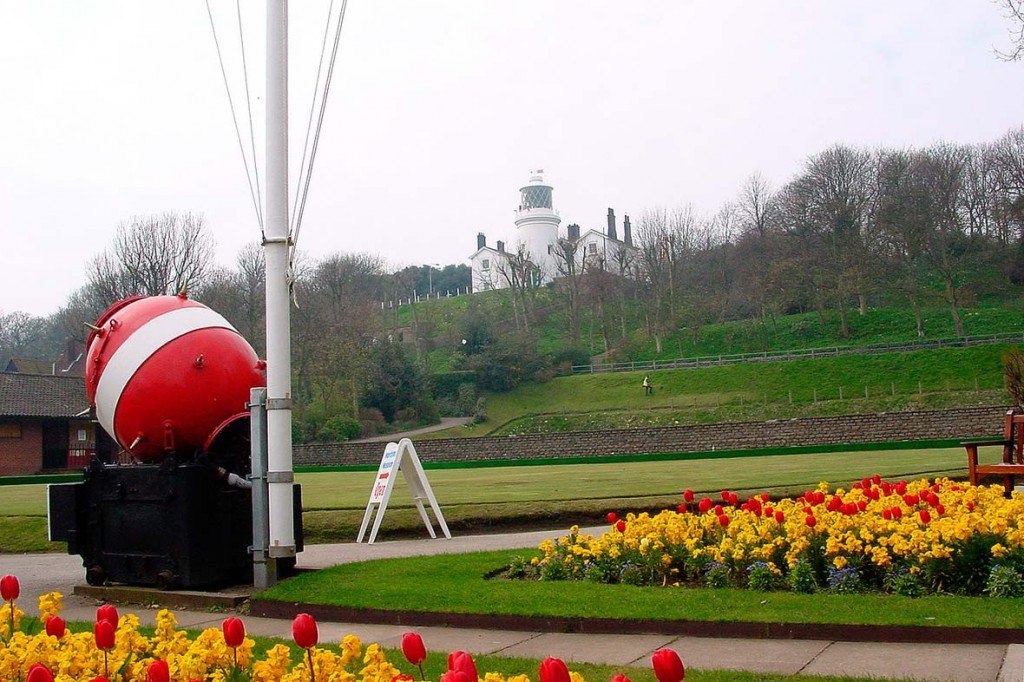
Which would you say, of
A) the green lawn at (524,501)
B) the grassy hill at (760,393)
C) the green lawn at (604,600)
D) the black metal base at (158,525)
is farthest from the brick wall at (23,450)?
the green lawn at (604,600)

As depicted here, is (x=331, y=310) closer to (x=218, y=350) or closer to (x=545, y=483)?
(x=545, y=483)

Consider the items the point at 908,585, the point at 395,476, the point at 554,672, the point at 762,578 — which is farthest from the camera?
the point at 395,476

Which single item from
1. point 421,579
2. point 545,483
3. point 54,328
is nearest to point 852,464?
point 545,483

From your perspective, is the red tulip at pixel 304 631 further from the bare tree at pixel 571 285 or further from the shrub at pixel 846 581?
the bare tree at pixel 571 285

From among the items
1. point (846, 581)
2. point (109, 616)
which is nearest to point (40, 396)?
point (846, 581)

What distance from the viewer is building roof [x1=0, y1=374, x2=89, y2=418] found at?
4631cm

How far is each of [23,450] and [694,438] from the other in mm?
32781

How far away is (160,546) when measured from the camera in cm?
881

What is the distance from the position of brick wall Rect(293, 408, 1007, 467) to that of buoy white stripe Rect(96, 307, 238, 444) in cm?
3360

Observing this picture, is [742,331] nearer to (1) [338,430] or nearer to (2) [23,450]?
(1) [338,430]

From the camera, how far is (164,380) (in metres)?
9.09

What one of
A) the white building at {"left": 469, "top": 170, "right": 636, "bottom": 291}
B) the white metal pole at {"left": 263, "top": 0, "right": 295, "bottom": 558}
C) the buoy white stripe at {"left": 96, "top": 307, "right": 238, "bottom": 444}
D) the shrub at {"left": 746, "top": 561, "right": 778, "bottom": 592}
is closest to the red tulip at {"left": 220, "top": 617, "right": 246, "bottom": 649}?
the shrub at {"left": 746, "top": 561, "right": 778, "bottom": 592}

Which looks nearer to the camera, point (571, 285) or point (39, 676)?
point (39, 676)

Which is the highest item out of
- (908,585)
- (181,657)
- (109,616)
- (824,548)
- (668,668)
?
(668,668)
